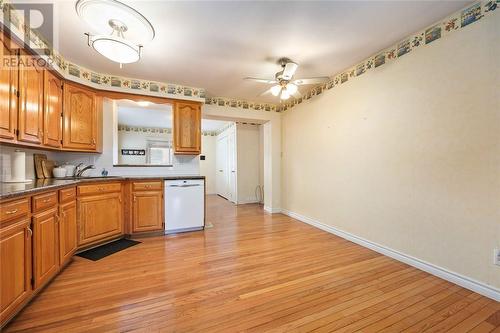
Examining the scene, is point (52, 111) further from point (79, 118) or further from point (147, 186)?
point (147, 186)

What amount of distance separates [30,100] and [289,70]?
282cm

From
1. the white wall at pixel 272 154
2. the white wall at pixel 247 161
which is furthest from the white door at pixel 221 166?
the white wall at pixel 272 154

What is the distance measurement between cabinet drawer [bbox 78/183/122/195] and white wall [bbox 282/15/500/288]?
3.26m

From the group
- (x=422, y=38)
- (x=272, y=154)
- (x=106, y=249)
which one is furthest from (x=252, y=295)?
(x=272, y=154)

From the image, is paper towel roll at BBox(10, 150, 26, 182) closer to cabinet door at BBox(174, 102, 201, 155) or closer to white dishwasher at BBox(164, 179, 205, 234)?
white dishwasher at BBox(164, 179, 205, 234)

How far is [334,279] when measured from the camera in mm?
1981

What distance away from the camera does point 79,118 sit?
2887mm

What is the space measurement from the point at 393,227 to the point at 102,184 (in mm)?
3727

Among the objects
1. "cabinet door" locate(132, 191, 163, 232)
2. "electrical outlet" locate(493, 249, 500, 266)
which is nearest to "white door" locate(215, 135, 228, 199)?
"cabinet door" locate(132, 191, 163, 232)

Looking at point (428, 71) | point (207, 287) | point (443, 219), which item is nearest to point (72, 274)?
point (207, 287)

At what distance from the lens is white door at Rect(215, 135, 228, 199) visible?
21.8ft

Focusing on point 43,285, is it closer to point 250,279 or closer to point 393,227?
point 250,279

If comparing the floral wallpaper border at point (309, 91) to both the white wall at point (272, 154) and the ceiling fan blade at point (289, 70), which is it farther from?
the ceiling fan blade at point (289, 70)

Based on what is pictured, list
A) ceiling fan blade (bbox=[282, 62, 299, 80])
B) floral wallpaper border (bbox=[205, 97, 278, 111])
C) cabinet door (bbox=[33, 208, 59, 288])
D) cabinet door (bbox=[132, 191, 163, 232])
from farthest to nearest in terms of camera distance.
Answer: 1. floral wallpaper border (bbox=[205, 97, 278, 111])
2. cabinet door (bbox=[132, 191, 163, 232])
3. ceiling fan blade (bbox=[282, 62, 299, 80])
4. cabinet door (bbox=[33, 208, 59, 288])
